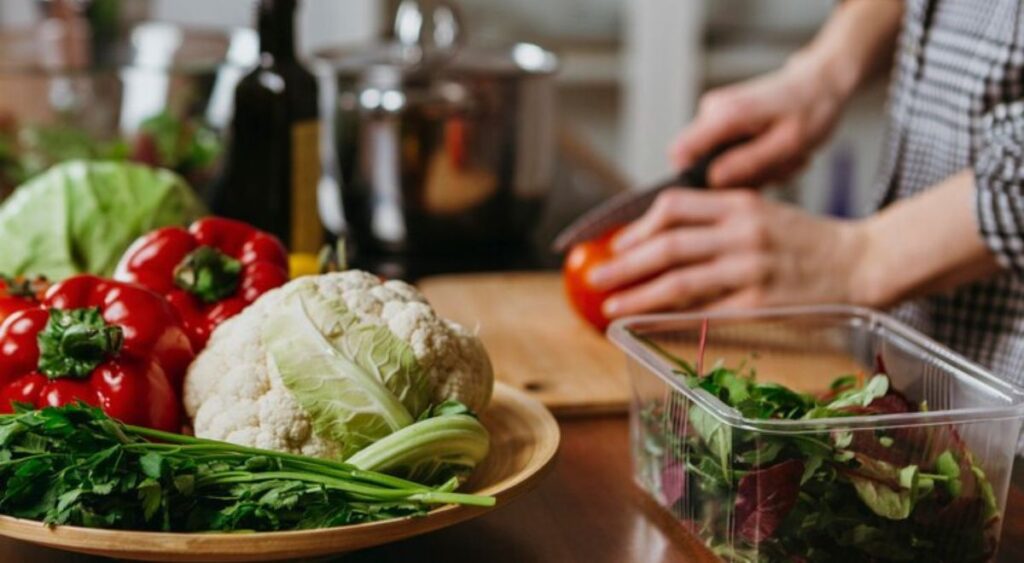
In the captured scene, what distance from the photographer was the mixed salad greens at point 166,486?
729 mm

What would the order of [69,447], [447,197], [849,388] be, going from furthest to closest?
[447,197]
[849,388]
[69,447]

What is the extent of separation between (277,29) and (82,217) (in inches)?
12.8

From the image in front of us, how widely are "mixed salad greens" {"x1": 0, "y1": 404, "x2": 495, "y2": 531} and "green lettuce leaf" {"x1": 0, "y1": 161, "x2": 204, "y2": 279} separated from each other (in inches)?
24.0

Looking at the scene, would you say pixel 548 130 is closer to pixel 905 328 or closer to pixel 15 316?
pixel 905 328

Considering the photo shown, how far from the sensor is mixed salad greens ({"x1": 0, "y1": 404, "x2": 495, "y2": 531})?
28.7 inches

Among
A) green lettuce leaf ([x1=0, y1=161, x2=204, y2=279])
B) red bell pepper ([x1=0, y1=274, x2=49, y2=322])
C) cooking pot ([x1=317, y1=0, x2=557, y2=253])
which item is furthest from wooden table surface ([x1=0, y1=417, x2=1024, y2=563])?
cooking pot ([x1=317, y1=0, x2=557, y2=253])

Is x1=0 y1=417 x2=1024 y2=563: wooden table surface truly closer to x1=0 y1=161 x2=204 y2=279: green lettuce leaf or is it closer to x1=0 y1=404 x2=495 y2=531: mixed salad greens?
x1=0 y1=404 x2=495 y2=531: mixed salad greens

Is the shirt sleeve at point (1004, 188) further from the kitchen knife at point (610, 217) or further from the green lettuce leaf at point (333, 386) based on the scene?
the green lettuce leaf at point (333, 386)

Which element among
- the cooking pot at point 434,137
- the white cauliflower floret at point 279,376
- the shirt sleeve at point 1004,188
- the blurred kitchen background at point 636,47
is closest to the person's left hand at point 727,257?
the shirt sleeve at point 1004,188

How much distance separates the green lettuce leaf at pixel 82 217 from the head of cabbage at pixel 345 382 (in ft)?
1.72

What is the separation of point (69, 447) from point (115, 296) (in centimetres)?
17

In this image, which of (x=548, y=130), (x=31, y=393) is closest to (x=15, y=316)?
Answer: (x=31, y=393)

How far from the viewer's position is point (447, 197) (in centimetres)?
170

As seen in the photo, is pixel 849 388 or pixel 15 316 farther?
pixel 849 388
